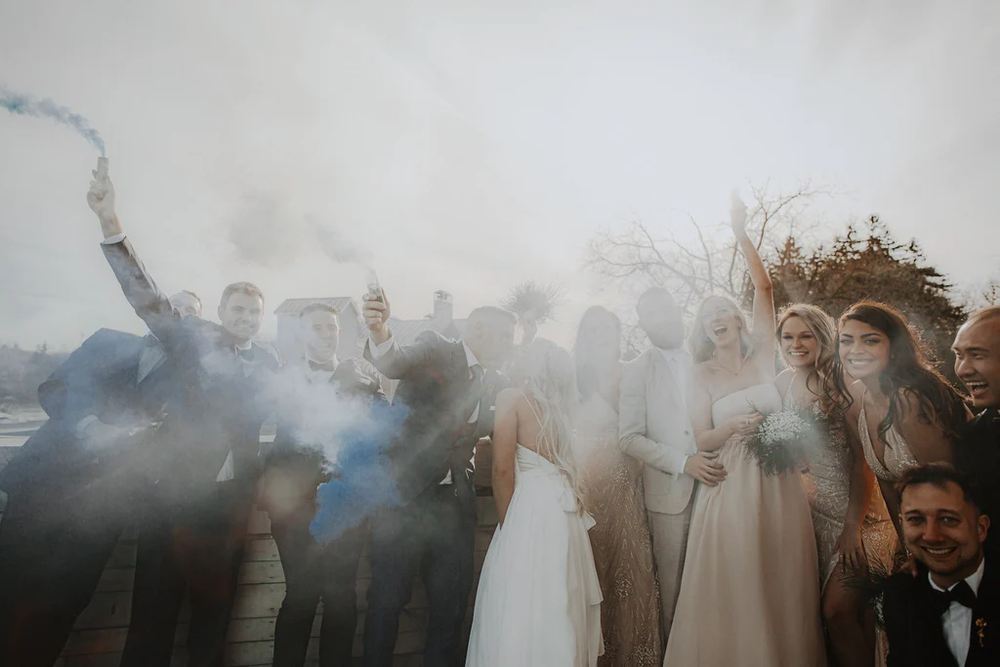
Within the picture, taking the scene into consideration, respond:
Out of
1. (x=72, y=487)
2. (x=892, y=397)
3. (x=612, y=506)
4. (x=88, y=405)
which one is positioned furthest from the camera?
(x=612, y=506)

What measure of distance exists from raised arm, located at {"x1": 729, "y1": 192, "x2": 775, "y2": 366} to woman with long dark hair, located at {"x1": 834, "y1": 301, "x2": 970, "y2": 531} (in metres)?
0.47

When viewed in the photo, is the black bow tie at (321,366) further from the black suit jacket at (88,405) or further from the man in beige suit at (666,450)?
the man in beige suit at (666,450)

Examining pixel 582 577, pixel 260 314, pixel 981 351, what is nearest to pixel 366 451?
pixel 260 314

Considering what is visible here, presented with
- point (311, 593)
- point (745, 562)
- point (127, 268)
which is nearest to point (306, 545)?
point (311, 593)

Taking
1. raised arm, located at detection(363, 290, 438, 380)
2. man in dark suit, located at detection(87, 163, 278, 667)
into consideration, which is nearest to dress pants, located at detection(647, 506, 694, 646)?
raised arm, located at detection(363, 290, 438, 380)

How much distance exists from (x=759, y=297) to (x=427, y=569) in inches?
116

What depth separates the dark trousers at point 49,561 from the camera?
2588mm

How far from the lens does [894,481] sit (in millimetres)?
2836

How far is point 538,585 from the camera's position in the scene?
9.47 feet

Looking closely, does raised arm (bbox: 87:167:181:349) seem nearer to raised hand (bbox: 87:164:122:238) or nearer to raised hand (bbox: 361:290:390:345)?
raised hand (bbox: 87:164:122:238)

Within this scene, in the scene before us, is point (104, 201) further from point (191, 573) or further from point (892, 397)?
point (892, 397)

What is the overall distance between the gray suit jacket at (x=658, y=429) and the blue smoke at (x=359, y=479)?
153 centimetres

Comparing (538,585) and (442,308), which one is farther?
(442,308)

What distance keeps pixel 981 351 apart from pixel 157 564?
451 centimetres
